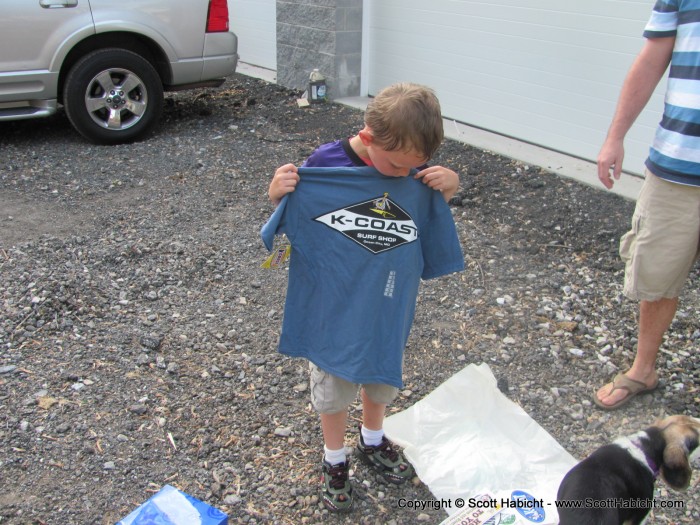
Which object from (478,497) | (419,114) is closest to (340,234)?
(419,114)

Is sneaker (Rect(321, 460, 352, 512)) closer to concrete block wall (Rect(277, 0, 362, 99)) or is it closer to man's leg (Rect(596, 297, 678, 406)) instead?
man's leg (Rect(596, 297, 678, 406))

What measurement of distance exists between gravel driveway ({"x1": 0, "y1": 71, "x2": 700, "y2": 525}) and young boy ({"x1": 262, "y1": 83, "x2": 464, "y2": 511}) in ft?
2.42

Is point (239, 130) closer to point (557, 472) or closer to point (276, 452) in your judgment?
point (276, 452)

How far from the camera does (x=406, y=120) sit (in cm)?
197

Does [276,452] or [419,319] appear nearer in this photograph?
[276,452]

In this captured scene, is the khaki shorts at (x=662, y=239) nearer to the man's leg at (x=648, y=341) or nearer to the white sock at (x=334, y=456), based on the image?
the man's leg at (x=648, y=341)

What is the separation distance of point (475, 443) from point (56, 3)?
5343mm

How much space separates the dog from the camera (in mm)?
2180

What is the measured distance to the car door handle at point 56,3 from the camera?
19.4ft

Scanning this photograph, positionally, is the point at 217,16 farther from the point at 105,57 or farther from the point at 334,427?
the point at 334,427

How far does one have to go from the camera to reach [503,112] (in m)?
6.60

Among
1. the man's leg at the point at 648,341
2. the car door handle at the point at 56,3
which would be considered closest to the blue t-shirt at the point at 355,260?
the man's leg at the point at 648,341

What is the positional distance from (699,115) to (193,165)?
168 inches

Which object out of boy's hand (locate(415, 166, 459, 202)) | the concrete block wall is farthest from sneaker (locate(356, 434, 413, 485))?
the concrete block wall
